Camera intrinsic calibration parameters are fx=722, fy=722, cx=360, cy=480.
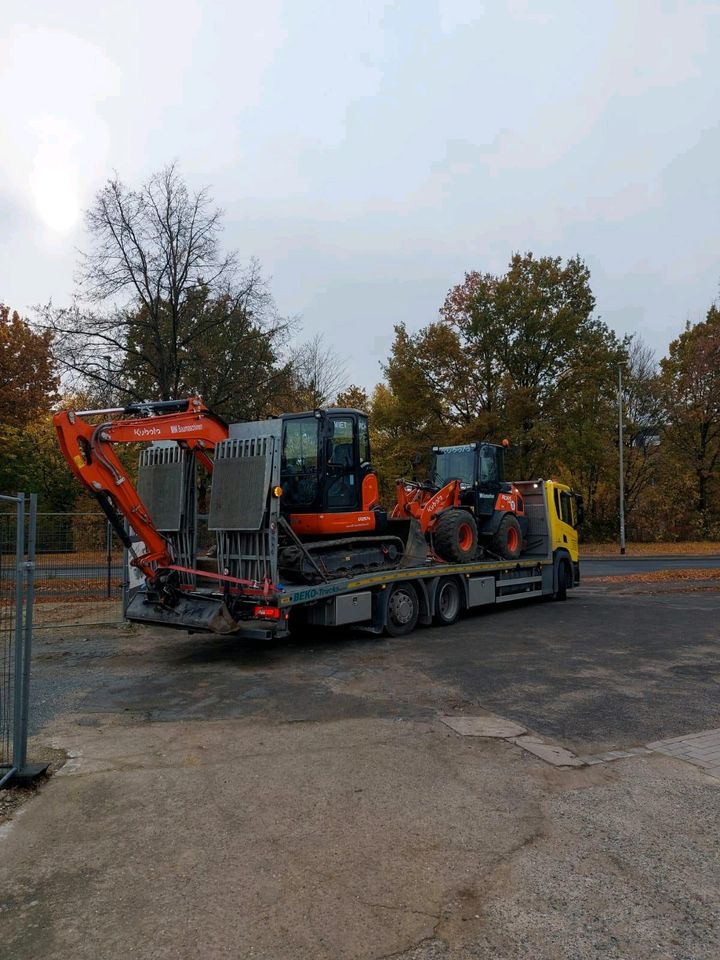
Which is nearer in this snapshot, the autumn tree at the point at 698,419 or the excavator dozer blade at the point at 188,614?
the excavator dozer blade at the point at 188,614

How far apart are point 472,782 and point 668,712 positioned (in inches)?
115

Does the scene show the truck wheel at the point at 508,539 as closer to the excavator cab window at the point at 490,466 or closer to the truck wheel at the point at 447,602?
the excavator cab window at the point at 490,466

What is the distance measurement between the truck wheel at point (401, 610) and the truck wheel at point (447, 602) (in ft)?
2.46

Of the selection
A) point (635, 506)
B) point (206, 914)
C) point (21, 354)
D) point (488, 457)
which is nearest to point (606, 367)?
point (635, 506)

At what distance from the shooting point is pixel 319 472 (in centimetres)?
1072

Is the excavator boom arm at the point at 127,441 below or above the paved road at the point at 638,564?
above

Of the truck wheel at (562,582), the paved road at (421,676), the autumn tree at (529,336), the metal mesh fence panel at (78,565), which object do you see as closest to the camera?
the paved road at (421,676)

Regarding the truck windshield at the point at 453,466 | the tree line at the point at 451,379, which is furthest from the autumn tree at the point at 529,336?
the truck windshield at the point at 453,466

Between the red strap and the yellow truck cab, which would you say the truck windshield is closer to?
the yellow truck cab

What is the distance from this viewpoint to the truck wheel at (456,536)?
13.3m

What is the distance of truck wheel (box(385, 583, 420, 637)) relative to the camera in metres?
11.8

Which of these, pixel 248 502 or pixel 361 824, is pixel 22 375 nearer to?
pixel 248 502

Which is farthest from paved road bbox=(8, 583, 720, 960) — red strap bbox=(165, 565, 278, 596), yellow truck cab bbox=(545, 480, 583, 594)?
yellow truck cab bbox=(545, 480, 583, 594)

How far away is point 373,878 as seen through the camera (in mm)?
3842
